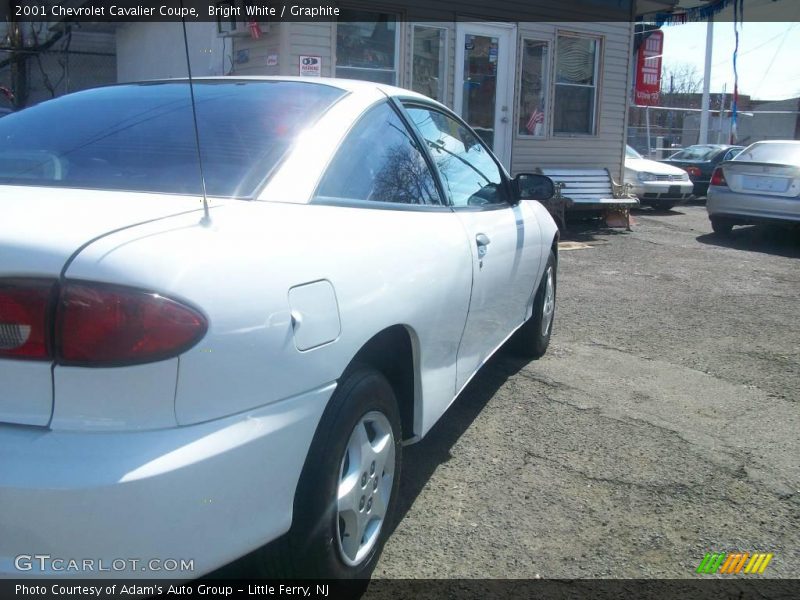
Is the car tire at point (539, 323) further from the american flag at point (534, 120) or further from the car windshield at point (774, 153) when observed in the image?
the american flag at point (534, 120)

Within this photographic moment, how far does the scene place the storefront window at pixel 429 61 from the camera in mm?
10727

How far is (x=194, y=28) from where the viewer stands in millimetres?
11891

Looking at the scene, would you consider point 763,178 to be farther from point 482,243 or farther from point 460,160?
point 482,243

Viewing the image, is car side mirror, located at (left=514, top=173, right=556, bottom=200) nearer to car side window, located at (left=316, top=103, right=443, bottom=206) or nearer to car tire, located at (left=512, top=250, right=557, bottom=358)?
car tire, located at (left=512, top=250, right=557, bottom=358)

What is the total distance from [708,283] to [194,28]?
8240 mm

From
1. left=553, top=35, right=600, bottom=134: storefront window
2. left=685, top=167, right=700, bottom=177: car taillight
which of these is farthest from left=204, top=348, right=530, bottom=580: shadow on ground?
left=685, top=167, right=700, bottom=177: car taillight

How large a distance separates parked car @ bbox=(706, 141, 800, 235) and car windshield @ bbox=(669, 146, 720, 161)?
789 cm

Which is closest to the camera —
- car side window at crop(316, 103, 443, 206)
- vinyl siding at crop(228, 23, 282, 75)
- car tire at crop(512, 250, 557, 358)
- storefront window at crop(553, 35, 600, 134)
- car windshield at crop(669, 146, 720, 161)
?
car side window at crop(316, 103, 443, 206)

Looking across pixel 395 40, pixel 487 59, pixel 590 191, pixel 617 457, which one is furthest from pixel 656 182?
pixel 617 457

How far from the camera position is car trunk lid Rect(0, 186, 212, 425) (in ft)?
5.90

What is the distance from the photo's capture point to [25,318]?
181 cm

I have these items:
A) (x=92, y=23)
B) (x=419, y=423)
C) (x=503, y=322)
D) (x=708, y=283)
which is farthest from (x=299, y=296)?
(x=92, y=23)

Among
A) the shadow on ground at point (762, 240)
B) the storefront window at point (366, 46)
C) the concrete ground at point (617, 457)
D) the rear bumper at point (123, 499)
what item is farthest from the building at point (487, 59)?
the rear bumper at point (123, 499)

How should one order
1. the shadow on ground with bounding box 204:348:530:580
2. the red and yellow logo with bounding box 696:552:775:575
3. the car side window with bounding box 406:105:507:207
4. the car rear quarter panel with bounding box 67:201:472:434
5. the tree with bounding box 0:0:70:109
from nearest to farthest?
the car rear quarter panel with bounding box 67:201:472:434, the shadow on ground with bounding box 204:348:530:580, the red and yellow logo with bounding box 696:552:775:575, the car side window with bounding box 406:105:507:207, the tree with bounding box 0:0:70:109
